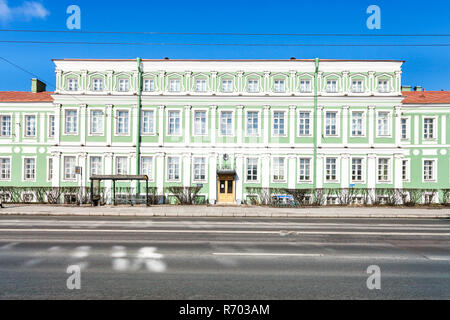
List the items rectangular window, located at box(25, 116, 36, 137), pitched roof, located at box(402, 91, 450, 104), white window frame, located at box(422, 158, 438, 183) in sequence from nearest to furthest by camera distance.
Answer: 1. white window frame, located at box(422, 158, 438, 183)
2. pitched roof, located at box(402, 91, 450, 104)
3. rectangular window, located at box(25, 116, 36, 137)

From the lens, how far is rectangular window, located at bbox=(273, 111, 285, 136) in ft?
76.8

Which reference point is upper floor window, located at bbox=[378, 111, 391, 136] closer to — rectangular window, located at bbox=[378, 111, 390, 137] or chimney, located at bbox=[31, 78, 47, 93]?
rectangular window, located at bbox=[378, 111, 390, 137]

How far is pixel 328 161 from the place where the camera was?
77.0ft

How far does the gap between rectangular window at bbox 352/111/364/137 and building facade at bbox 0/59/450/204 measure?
0.27 ft

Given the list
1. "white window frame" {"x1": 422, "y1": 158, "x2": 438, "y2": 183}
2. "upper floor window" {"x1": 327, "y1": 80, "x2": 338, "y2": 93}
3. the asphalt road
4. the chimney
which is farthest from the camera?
the chimney

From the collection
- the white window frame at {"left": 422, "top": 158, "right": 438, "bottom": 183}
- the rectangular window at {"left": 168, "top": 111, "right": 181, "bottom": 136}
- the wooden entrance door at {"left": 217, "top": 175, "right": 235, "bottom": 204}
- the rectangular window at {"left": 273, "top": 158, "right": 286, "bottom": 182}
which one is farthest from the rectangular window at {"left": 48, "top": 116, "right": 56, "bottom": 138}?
the white window frame at {"left": 422, "top": 158, "right": 438, "bottom": 183}

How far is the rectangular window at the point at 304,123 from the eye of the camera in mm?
23406

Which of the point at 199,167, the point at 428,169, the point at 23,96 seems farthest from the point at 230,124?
the point at 23,96

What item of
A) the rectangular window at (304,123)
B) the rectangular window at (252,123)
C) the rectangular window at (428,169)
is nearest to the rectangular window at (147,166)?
the rectangular window at (252,123)

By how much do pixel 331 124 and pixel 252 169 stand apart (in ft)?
24.2

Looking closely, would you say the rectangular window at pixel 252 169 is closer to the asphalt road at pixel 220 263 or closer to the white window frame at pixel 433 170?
the asphalt road at pixel 220 263

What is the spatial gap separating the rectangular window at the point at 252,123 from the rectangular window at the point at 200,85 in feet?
13.8

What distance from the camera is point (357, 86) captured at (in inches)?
921

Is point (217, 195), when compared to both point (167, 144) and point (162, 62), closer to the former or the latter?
point (167, 144)
